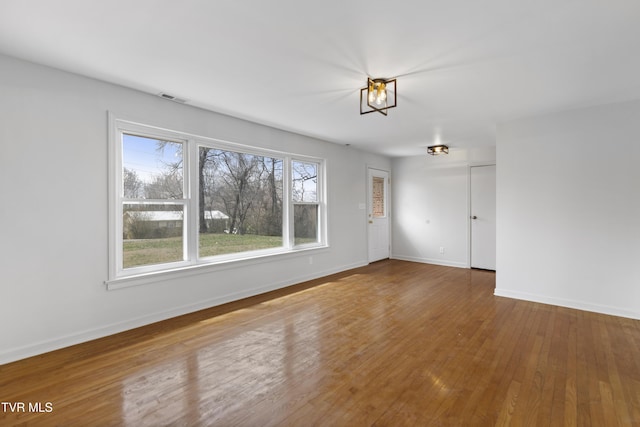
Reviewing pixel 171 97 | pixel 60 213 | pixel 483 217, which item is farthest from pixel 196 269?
pixel 483 217

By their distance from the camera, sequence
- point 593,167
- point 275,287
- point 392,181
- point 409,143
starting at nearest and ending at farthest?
1. point 593,167
2. point 275,287
3. point 409,143
4. point 392,181

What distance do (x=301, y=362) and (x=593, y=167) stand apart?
399 cm

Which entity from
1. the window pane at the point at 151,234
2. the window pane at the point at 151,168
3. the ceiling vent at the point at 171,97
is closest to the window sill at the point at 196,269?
the window pane at the point at 151,234

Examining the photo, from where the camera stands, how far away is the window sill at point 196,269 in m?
3.07

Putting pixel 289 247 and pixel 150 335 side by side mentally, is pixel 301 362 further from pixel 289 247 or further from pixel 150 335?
pixel 289 247

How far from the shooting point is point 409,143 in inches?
223

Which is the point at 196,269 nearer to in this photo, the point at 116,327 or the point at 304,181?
the point at 116,327

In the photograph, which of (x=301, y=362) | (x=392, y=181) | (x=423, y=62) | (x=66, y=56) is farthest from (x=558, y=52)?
(x=392, y=181)

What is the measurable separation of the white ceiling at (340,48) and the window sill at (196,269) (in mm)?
1913

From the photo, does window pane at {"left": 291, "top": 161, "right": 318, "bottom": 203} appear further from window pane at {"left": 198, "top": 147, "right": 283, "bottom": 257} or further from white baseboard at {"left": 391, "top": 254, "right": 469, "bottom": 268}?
white baseboard at {"left": 391, "top": 254, "right": 469, "bottom": 268}

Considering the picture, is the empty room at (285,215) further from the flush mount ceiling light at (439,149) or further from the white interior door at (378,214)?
the white interior door at (378,214)

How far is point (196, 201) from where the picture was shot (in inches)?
148

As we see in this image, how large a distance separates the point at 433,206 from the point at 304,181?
3.07m

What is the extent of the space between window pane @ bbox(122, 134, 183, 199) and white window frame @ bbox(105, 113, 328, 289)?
6cm
